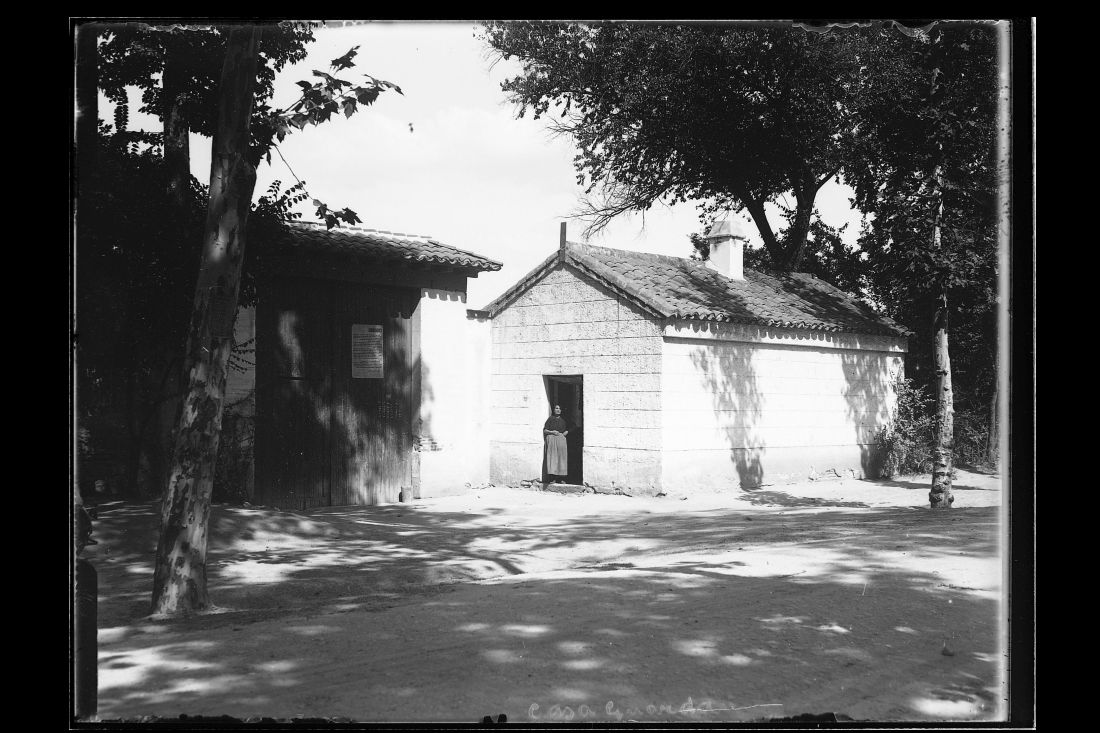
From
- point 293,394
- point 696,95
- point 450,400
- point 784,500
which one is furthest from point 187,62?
point 696,95

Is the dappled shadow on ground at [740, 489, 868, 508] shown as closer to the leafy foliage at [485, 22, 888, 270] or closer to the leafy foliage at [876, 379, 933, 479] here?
the leafy foliage at [876, 379, 933, 479]

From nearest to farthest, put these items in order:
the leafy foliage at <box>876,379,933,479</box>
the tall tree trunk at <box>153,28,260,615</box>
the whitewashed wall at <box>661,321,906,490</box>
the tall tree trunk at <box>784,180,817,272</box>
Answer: the tall tree trunk at <box>153,28,260,615</box> < the whitewashed wall at <box>661,321,906,490</box> < the leafy foliage at <box>876,379,933,479</box> < the tall tree trunk at <box>784,180,817,272</box>

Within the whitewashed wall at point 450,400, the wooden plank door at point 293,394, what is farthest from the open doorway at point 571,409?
the wooden plank door at point 293,394

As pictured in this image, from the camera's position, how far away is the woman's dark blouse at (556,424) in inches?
681

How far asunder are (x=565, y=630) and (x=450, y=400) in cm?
1036

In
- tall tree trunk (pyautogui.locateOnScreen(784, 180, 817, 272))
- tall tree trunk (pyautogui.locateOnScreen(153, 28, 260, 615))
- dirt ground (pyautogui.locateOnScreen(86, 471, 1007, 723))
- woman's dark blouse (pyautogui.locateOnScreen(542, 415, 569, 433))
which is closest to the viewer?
dirt ground (pyautogui.locateOnScreen(86, 471, 1007, 723))

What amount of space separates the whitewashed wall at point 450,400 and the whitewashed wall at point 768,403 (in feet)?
10.9

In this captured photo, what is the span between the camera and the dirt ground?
4883mm

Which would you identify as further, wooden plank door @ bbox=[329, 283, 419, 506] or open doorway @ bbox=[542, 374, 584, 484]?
open doorway @ bbox=[542, 374, 584, 484]

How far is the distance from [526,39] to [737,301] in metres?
7.81

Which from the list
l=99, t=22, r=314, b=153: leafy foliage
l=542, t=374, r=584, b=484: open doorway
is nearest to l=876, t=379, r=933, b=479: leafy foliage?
l=542, t=374, r=584, b=484: open doorway

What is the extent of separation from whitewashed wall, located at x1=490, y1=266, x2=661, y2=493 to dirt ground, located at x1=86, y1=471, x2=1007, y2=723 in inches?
169

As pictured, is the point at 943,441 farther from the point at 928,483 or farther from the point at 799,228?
the point at 799,228

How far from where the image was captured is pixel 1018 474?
16.1ft
